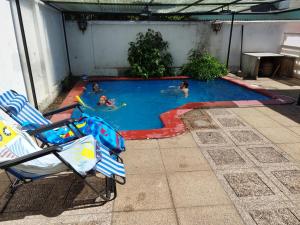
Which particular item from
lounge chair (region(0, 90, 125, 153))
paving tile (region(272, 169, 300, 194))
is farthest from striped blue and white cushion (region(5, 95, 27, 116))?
paving tile (region(272, 169, 300, 194))

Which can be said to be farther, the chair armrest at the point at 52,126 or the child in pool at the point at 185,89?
the child in pool at the point at 185,89

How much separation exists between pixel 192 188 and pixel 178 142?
1340mm

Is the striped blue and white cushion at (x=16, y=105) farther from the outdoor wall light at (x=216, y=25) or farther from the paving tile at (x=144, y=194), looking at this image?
the outdoor wall light at (x=216, y=25)

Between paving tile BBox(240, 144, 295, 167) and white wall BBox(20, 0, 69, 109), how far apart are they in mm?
5309

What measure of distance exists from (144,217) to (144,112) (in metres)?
5.47

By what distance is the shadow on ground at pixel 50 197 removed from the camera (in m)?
2.63

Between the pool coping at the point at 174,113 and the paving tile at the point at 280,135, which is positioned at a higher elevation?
the pool coping at the point at 174,113

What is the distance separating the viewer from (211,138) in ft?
14.7

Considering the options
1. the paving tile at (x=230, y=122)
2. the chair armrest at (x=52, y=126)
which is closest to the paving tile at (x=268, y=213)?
the chair armrest at (x=52, y=126)

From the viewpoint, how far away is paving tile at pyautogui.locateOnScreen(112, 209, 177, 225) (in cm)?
246

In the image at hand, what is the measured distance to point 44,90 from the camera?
6859 millimetres

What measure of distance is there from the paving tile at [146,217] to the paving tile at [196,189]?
0.21 m

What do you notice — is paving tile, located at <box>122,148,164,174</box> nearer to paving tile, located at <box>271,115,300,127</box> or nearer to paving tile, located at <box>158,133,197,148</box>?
paving tile, located at <box>158,133,197,148</box>

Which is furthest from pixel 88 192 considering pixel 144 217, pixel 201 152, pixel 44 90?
pixel 44 90
